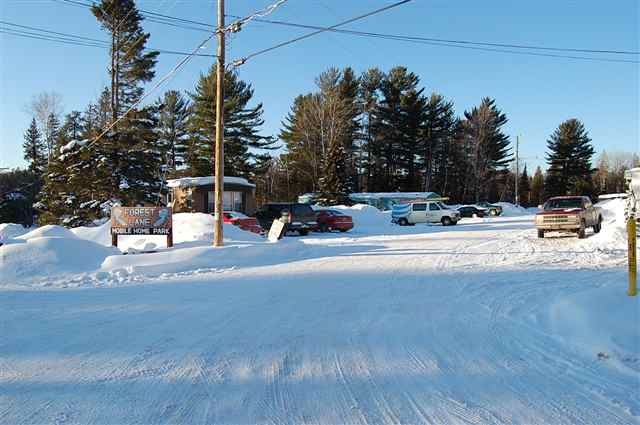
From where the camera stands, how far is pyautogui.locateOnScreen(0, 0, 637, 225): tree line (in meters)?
31.2

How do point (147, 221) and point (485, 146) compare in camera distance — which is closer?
point (147, 221)

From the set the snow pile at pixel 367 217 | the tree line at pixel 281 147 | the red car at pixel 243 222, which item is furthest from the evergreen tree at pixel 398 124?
the red car at pixel 243 222

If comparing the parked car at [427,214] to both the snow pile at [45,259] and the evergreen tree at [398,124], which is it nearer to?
the snow pile at [45,259]

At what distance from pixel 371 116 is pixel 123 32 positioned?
121 ft

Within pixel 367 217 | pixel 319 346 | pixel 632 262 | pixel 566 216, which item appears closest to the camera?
pixel 319 346

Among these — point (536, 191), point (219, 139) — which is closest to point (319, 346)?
point (219, 139)

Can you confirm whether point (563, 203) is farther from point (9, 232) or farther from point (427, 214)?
point (9, 232)

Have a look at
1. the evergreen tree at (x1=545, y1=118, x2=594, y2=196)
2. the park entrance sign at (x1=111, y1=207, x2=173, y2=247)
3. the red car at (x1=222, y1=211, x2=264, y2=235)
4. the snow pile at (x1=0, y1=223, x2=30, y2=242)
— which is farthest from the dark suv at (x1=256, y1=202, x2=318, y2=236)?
the evergreen tree at (x1=545, y1=118, x2=594, y2=196)

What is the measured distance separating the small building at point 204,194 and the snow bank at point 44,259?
2184cm

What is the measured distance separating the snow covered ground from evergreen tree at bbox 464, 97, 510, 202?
193ft

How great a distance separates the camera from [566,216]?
1878 centimetres

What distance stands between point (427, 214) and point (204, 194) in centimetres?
1707

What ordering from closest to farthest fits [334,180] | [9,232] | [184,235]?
[184,235]
[9,232]
[334,180]

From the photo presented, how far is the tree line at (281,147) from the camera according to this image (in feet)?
102
